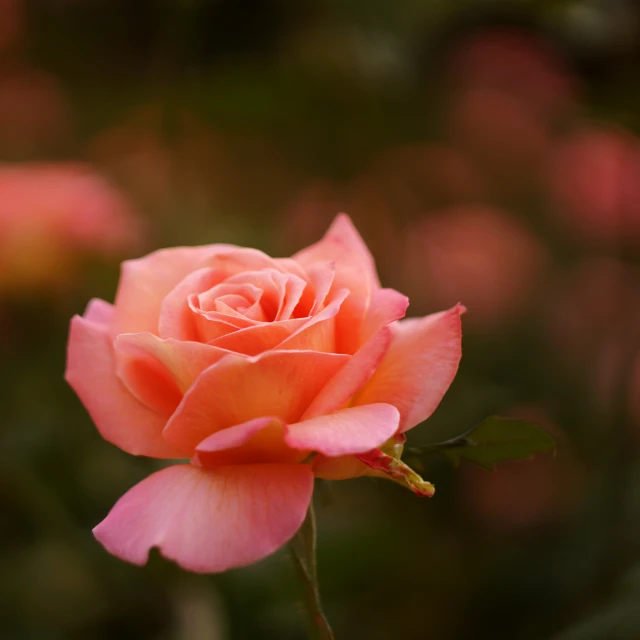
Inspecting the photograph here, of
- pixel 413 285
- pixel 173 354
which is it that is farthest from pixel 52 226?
pixel 173 354

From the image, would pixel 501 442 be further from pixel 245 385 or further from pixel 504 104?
pixel 504 104

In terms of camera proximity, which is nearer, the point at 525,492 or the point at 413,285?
the point at 525,492

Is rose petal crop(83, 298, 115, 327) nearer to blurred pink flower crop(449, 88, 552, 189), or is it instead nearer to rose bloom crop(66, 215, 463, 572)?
rose bloom crop(66, 215, 463, 572)

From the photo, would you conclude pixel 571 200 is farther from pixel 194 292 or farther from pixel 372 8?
pixel 194 292

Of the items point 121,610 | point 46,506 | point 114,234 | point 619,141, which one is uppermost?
point 619,141

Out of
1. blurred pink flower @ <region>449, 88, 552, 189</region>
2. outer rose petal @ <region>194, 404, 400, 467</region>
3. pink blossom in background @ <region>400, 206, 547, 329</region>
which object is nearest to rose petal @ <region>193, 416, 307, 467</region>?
outer rose petal @ <region>194, 404, 400, 467</region>

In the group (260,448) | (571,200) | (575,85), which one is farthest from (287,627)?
(571,200)
